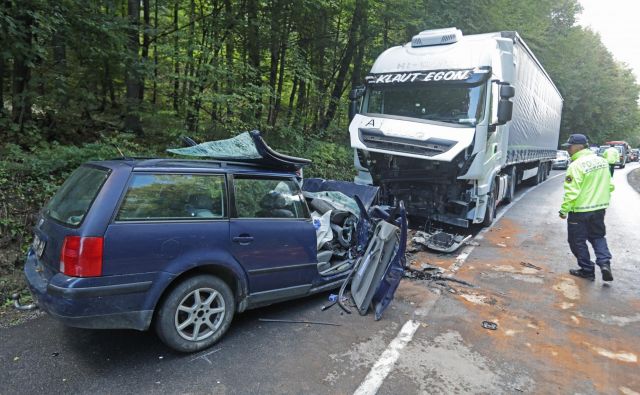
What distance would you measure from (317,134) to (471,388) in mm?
10915

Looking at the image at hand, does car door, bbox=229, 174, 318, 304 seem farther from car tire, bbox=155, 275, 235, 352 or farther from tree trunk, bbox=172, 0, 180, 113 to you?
tree trunk, bbox=172, 0, 180, 113

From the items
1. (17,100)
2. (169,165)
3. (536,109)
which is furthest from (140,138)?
(536,109)

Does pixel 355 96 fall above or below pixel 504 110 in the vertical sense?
above

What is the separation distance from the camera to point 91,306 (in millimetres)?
2805

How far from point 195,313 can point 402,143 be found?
503 centimetres

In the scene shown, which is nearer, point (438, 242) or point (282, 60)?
point (438, 242)

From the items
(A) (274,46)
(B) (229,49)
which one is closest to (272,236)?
(B) (229,49)

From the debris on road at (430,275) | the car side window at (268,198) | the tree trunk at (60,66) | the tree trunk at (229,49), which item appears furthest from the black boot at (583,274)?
the tree trunk at (60,66)

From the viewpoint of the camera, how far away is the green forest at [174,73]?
249 inches

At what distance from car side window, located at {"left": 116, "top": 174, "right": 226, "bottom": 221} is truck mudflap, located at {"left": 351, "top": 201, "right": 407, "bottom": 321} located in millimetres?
1702

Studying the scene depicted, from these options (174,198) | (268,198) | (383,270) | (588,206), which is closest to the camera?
(174,198)

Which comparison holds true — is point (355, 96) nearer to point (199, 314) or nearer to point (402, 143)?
point (402, 143)

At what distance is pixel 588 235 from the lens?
5719 mm

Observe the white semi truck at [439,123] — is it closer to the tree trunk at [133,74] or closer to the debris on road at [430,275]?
the debris on road at [430,275]
